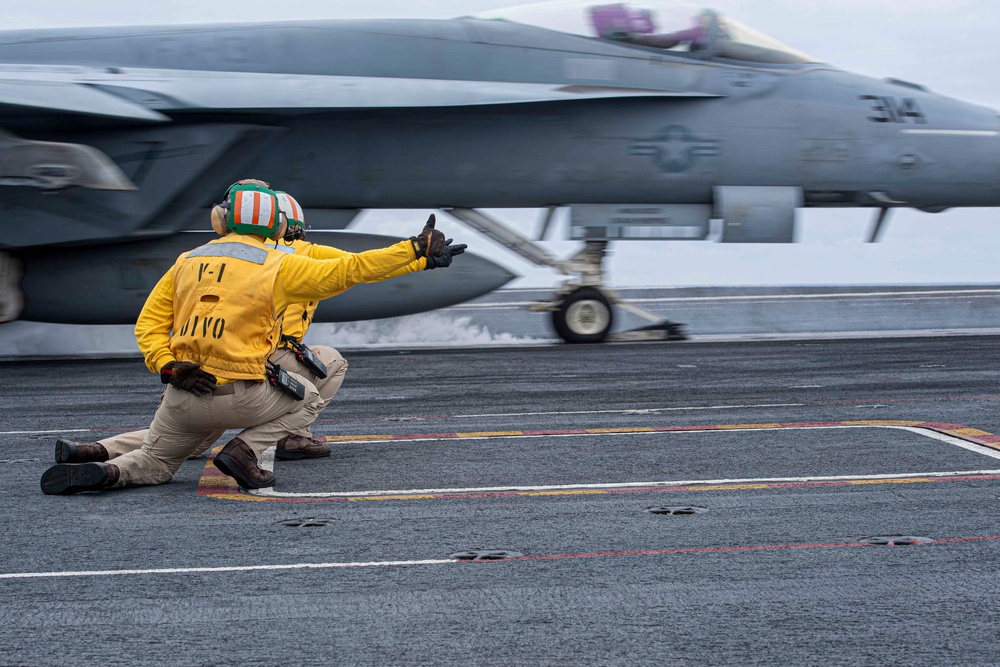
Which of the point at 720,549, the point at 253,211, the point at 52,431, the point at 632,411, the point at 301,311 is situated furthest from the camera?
the point at 632,411

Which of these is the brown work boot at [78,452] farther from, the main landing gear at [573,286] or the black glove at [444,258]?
the main landing gear at [573,286]

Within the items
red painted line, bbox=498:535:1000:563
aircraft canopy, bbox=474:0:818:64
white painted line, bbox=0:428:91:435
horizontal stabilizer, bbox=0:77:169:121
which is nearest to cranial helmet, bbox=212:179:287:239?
red painted line, bbox=498:535:1000:563

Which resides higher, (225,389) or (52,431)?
(225,389)

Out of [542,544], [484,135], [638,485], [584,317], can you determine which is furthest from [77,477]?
[584,317]

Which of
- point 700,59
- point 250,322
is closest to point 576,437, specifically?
point 250,322

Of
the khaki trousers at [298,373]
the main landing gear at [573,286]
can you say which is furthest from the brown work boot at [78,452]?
the main landing gear at [573,286]

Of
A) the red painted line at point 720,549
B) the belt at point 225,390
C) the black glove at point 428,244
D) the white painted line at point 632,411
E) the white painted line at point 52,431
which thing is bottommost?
the white painted line at point 52,431

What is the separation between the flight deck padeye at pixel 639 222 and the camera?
15312mm

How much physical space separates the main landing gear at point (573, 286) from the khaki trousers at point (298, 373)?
27.2 ft

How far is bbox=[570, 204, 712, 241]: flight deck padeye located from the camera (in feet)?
50.2

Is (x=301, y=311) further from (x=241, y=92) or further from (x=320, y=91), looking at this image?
(x=241, y=92)

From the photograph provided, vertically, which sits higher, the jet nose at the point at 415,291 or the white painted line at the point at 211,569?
the jet nose at the point at 415,291

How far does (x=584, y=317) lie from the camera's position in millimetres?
15664

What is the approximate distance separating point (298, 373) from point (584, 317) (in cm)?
886
